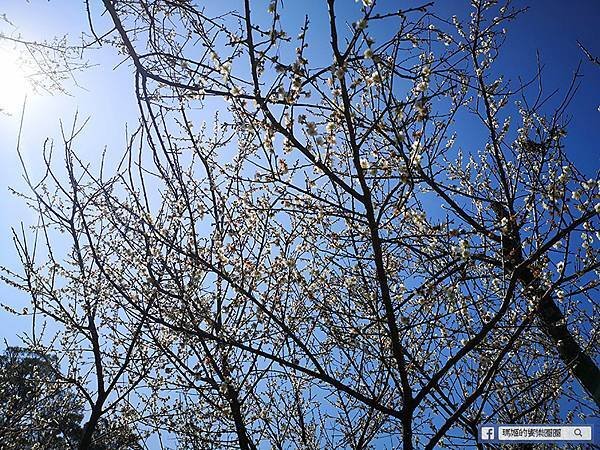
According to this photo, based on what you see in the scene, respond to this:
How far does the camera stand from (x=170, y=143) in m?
3.16

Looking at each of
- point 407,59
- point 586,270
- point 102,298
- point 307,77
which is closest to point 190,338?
point 102,298

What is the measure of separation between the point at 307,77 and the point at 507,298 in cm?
169

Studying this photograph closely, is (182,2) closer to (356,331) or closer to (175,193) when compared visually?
(175,193)

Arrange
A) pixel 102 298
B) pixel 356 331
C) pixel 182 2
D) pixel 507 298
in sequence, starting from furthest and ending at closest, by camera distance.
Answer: pixel 102 298 < pixel 182 2 < pixel 356 331 < pixel 507 298

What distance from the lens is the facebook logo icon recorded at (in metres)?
4.01

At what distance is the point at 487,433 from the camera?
410cm

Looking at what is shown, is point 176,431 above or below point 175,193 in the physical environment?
below

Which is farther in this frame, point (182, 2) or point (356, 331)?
point (182, 2)

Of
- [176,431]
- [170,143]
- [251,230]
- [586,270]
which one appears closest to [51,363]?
[176,431]

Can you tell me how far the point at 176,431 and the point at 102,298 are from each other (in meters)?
1.66

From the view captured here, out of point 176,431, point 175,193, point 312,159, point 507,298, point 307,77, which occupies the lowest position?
point 176,431

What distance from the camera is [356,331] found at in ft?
9.04

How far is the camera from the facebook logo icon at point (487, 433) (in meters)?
4.01

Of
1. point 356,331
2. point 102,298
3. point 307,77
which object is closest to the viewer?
point 307,77
